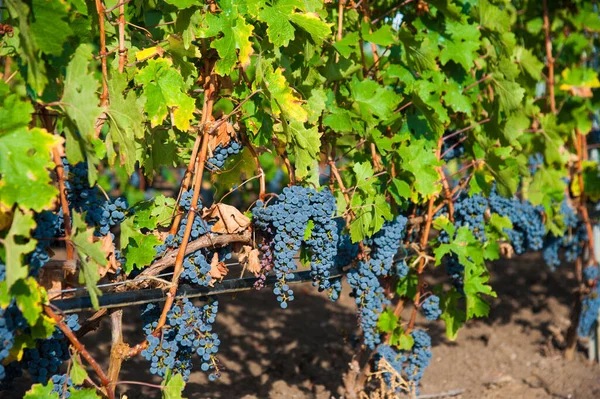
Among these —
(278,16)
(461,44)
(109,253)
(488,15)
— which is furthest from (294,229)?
(488,15)

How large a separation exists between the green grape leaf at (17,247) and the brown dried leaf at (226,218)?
36.5 inches

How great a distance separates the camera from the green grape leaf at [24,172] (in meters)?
2.16

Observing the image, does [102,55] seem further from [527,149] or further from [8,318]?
[527,149]

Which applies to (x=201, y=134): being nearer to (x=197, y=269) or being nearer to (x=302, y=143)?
(x=302, y=143)

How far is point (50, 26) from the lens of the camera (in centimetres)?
225

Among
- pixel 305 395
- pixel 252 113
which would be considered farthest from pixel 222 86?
pixel 305 395

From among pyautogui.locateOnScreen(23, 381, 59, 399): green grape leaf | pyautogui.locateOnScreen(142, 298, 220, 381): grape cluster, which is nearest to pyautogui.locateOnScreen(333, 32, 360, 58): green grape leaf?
pyautogui.locateOnScreen(142, 298, 220, 381): grape cluster

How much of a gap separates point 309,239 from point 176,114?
743 mm

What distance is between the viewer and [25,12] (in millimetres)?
2117

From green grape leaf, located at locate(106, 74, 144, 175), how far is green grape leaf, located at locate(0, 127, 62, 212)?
44cm

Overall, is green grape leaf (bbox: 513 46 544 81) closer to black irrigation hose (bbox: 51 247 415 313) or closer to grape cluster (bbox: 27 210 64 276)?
black irrigation hose (bbox: 51 247 415 313)

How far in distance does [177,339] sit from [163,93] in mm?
918

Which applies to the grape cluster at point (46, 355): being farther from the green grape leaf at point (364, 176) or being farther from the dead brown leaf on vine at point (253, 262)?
the green grape leaf at point (364, 176)

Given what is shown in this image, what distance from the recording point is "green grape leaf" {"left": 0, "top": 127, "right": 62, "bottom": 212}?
216 centimetres
